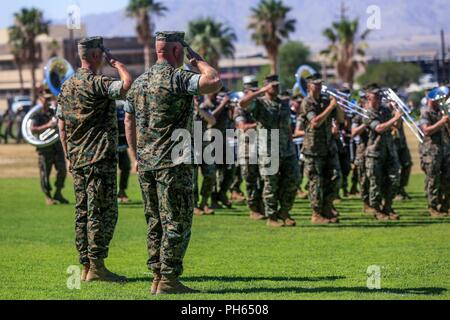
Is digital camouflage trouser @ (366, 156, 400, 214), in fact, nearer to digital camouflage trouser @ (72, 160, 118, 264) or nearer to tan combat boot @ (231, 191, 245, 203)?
tan combat boot @ (231, 191, 245, 203)

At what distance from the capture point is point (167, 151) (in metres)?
10.3

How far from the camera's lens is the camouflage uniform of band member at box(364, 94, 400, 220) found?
59.4ft

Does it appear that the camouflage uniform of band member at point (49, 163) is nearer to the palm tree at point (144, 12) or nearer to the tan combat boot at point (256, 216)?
the tan combat boot at point (256, 216)

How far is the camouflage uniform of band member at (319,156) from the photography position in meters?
17.3

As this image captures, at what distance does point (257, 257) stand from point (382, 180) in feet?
16.7

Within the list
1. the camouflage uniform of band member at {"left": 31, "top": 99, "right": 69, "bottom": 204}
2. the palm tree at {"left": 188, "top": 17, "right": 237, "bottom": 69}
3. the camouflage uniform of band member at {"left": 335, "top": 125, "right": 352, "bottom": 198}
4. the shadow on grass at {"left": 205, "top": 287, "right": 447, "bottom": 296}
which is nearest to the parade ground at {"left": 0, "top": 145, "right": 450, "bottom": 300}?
the shadow on grass at {"left": 205, "top": 287, "right": 447, "bottom": 296}

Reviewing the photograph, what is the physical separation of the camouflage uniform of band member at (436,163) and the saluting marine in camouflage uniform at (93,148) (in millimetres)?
7904

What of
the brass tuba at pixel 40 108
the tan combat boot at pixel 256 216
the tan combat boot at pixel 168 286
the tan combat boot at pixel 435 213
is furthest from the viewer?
→ the brass tuba at pixel 40 108

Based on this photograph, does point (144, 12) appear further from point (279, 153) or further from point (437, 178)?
point (279, 153)

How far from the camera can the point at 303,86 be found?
22.4m

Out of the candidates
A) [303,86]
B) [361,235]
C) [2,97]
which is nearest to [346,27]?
[2,97]

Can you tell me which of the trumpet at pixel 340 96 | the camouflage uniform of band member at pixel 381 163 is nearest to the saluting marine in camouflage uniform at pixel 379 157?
the camouflage uniform of band member at pixel 381 163

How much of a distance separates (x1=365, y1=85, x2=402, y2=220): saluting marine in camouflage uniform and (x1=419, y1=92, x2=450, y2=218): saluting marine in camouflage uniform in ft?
1.88
